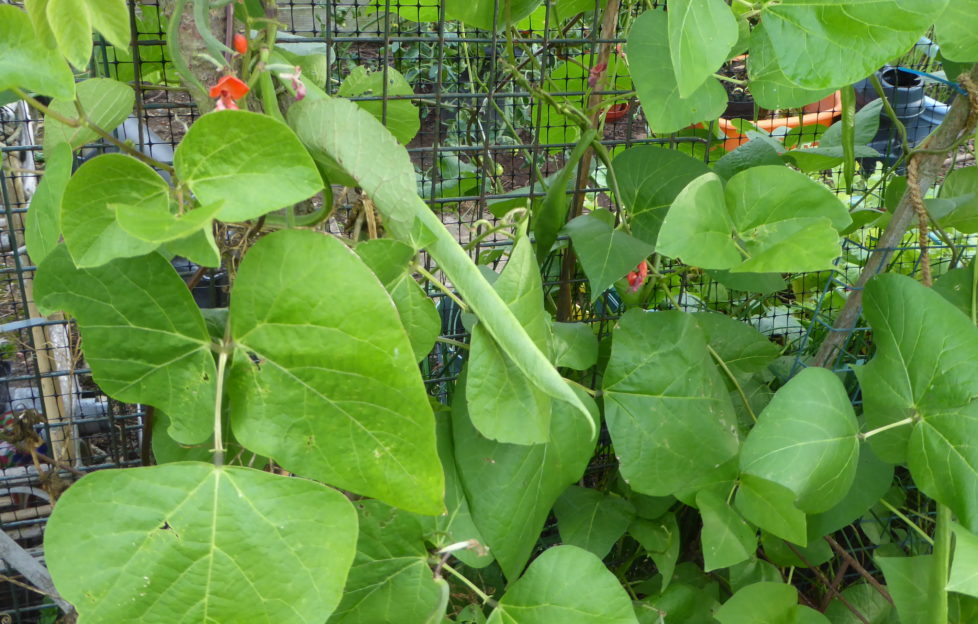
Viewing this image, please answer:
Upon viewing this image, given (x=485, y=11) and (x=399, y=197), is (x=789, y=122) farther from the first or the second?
(x=399, y=197)

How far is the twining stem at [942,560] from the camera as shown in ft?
2.19

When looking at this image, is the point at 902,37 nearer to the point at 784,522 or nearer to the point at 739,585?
the point at 784,522

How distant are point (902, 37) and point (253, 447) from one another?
479 mm

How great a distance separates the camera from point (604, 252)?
0.70 metres

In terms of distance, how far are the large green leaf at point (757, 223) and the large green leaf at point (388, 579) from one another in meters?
0.28

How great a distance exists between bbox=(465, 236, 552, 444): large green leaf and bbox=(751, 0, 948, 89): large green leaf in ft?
0.75

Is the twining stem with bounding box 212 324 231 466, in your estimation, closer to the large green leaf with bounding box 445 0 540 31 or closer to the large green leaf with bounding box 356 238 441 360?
the large green leaf with bounding box 356 238 441 360

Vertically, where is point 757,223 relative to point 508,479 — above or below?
above

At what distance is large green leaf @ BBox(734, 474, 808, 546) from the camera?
646 mm

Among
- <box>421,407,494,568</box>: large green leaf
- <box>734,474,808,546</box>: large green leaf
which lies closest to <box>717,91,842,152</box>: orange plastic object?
<box>734,474,808,546</box>: large green leaf

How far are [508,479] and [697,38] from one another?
0.33 metres

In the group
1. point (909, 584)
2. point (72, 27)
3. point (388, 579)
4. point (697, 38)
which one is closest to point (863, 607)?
point (909, 584)

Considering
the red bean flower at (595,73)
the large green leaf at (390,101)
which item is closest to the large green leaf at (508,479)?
the large green leaf at (390,101)

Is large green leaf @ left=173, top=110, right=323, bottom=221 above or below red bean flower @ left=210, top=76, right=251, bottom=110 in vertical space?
below
